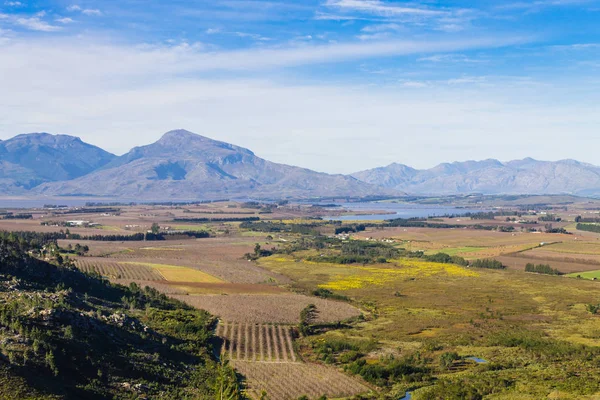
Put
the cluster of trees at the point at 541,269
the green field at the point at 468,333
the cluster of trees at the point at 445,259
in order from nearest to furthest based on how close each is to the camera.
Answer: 1. the green field at the point at 468,333
2. the cluster of trees at the point at 541,269
3. the cluster of trees at the point at 445,259

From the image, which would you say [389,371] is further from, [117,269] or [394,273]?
[394,273]

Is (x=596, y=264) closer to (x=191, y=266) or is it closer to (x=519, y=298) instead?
(x=519, y=298)

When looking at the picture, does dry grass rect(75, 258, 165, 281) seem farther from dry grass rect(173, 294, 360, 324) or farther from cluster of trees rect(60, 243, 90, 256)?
dry grass rect(173, 294, 360, 324)

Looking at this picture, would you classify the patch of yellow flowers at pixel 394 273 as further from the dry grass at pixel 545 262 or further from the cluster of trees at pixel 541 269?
the cluster of trees at pixel 541 269

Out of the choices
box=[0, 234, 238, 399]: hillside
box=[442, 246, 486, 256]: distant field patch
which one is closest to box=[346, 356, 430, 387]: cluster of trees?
box=[0, 234, 238, 399]: hillside

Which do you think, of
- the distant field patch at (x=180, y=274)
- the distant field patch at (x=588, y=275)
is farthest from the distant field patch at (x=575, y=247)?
the distant field patch at (x=180, y=274)

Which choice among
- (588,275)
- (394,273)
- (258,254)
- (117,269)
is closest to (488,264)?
(588,275)

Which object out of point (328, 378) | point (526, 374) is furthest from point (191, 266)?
point (526, 374)
